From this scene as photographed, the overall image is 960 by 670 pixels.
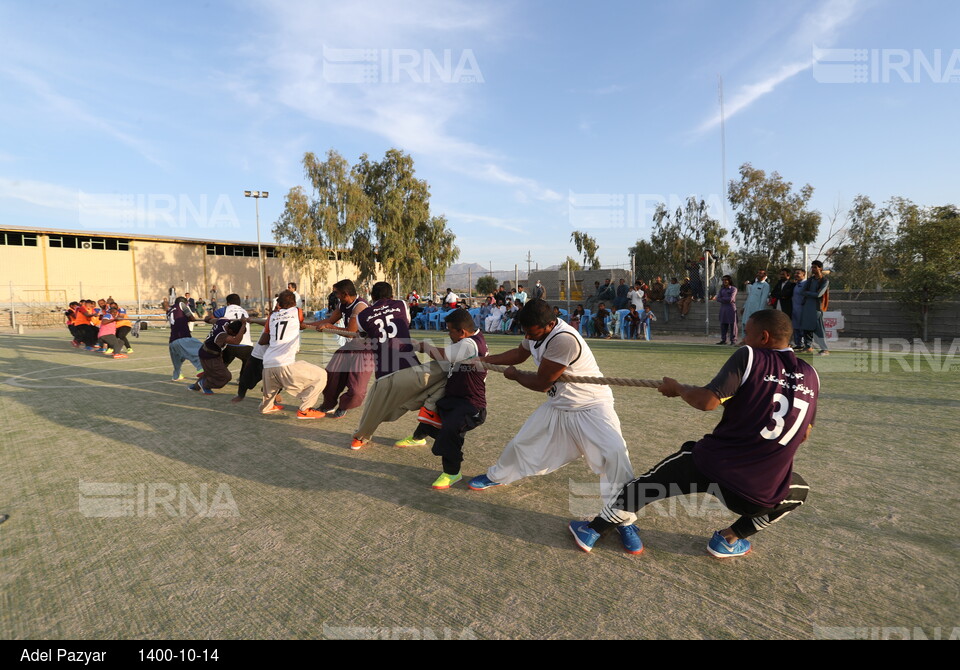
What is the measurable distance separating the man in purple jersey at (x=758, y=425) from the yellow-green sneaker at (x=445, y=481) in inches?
77.2

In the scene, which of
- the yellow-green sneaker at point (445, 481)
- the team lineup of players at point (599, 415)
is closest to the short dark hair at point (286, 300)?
the team lineup of players at point (599, 415)

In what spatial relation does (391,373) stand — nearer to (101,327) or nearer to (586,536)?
(586,536)

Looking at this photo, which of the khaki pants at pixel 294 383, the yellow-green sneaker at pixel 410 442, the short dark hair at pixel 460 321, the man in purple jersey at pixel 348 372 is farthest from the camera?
the man in purple jersey at pixel 348 372

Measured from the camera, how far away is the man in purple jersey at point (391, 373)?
15.5 feet

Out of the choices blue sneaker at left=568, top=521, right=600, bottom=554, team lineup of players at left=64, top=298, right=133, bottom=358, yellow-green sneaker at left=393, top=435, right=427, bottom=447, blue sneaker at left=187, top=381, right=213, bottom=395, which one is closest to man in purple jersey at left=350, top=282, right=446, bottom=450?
yellow-green sneaker at left=393, top=435, right=427, bottom=447

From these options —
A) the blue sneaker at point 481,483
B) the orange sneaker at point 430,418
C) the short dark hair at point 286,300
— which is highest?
the short dark hair at point 286,300

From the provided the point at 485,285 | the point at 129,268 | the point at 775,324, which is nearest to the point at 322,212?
the point at 129,268

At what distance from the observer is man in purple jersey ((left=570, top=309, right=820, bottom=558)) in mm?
2650

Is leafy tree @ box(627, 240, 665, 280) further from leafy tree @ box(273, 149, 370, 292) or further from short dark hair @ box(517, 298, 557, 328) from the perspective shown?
short dark hair @ box(517, 298, 557, 328)

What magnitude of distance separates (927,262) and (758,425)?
16.7 metres

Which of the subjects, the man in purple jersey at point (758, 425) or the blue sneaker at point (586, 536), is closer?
the man in purple jersey at point (758, 425)

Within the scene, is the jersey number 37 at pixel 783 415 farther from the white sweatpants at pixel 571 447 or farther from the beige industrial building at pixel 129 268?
the beige industrial building at pixel 129 268

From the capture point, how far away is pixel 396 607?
2.49 metres

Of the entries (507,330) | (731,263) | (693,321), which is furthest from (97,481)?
(731,263)
